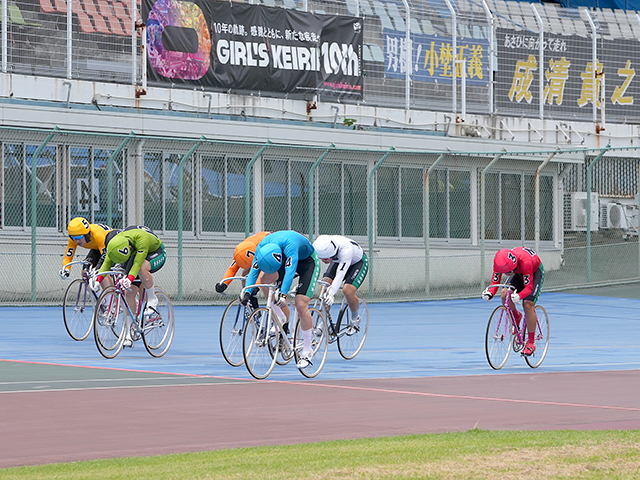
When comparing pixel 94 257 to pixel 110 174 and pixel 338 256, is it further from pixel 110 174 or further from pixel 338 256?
pixel 110 174

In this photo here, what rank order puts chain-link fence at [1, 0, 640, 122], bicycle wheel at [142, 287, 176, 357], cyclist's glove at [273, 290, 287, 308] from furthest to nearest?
chain-link fence at [1, 0, 640, 122], bicycle wheel at [142, 287, 176, 357], cyclist's glove at [273, 290, 287, 308]

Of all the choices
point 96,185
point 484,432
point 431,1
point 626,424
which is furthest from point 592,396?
point 431,1

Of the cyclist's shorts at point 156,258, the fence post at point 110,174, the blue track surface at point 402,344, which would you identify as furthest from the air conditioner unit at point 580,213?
the cyclist's shorts at point 156,258

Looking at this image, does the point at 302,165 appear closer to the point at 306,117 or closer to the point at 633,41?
the point at 306,117

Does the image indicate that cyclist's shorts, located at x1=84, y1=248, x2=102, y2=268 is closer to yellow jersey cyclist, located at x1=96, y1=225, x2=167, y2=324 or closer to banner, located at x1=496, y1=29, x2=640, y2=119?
yellow jersey cyclist, located at x1=96, y1=225, x2=167, y2=324

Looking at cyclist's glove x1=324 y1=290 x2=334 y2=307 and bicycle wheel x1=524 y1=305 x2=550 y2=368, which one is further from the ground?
cyclist's glove x1=324 y1=290 x2=334 y2=307

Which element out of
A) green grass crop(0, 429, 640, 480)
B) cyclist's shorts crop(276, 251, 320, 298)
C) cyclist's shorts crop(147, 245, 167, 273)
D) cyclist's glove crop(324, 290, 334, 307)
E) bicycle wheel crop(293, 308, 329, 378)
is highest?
cyclist's shorts crop(147, 245, 167, 273)

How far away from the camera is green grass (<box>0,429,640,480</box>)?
600cm

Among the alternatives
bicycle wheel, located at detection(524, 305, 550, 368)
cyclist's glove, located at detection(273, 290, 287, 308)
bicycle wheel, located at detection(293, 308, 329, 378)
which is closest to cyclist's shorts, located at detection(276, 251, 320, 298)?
cyclist's glove, located at detection(273, 290, 287, 308)

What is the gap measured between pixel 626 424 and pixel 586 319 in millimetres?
12518

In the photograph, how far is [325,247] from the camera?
13047 millimetres

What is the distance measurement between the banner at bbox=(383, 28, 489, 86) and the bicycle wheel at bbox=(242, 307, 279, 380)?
19.9m

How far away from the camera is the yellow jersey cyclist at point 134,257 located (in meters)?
13.2

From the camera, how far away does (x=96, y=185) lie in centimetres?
2161
